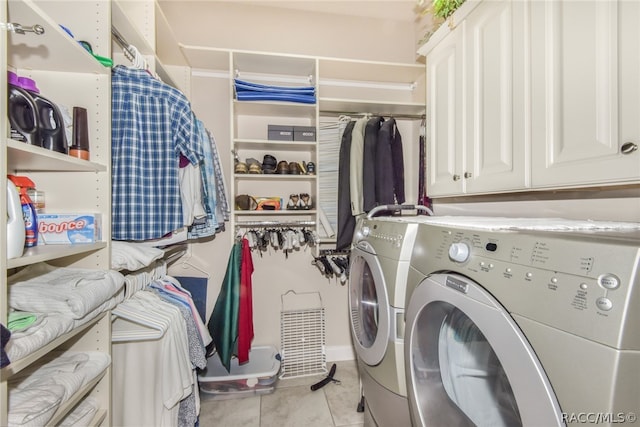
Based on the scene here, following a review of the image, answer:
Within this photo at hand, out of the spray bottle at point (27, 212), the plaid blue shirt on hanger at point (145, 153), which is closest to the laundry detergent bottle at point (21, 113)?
the spray bottle at point (27, 212)

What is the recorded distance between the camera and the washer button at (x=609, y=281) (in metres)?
0.41

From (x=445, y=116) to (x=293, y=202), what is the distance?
1.12 metres

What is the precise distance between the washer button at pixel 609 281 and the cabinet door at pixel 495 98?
0.73 metres

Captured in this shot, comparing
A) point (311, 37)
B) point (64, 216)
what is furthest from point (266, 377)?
point (311, 37)

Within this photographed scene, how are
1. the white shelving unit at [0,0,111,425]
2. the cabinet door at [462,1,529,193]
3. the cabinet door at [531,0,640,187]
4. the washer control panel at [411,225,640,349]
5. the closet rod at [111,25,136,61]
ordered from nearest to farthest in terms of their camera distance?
the washer control panel at [411,225,640,349], the cabinet door at [531,0,640,187], the white shelving unit at [0,0,111,425], the cabinet door at [462,1,529,193], the closet rod at [111,25,136,61]

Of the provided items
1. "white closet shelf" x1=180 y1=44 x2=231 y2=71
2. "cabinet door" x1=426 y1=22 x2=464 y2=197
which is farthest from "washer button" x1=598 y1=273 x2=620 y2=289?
"white closet shelf" x1=180 y1=44 x2=231 y2=71

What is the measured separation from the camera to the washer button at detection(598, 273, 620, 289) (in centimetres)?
41

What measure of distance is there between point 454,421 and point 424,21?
257 centimetres

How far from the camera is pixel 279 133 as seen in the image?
190cm

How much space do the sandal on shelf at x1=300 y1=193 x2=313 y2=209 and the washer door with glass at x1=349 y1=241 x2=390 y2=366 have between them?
0.65 metres

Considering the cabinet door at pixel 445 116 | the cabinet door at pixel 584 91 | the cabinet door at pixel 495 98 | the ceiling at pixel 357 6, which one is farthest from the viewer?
the ceiling at pixel 357 6

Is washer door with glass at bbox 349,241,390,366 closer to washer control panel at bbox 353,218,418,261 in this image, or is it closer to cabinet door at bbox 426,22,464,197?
washer control panel at bbox 353,218,418,261

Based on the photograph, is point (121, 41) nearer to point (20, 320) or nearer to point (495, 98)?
point (20, 320)

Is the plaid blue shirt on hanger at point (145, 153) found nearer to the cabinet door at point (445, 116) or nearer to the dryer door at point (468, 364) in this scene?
the dryer door at point (468, 364)
